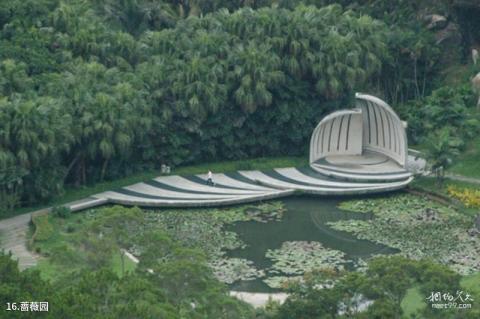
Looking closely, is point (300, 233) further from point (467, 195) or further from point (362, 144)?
point (362, 144)

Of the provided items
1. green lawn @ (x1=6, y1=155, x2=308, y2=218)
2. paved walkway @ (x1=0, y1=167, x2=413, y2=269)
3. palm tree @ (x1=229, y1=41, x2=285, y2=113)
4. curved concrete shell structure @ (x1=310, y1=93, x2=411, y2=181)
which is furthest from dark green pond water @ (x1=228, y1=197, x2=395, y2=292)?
palm tree @ (x1=229, y1=41, x2=285, y2=113)

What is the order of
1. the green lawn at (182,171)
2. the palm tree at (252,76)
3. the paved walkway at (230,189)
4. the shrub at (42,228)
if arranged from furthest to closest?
the palm tree at (252,76)
the paved walkway at (230,189)
the green lawn at (182,171)
the shrub at (42,228)

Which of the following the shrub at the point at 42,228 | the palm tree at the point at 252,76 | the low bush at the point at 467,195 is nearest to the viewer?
the shrub at the point at 42,228

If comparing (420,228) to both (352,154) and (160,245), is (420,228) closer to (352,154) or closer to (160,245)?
(352,154)

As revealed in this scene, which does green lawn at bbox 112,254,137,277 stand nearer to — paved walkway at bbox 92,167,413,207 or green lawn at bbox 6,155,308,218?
green lawn at bbox 6,155,308,218

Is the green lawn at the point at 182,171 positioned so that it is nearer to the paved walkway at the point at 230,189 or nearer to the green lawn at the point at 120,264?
the paved walkway at the point at 230,189

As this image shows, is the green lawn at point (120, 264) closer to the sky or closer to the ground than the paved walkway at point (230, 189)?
closer to the ground

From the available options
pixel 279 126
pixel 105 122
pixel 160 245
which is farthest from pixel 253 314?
pixel 279 126

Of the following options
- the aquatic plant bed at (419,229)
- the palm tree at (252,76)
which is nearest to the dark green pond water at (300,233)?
the aquatic plant bed at (419,229)
